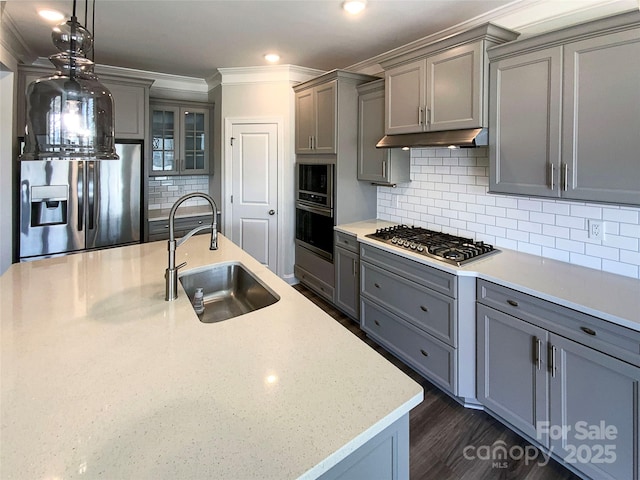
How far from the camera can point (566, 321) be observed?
175 cm

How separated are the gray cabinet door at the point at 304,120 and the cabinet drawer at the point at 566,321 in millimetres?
2498

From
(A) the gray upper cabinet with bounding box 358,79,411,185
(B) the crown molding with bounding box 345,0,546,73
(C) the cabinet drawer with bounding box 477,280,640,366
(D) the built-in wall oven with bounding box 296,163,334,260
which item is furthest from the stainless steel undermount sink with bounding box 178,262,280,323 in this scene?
(B) the crown molding with bounding box 345,0,546,73

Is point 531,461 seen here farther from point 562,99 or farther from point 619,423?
point 562,99

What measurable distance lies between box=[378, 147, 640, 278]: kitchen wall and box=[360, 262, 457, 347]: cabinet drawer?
0.72 m

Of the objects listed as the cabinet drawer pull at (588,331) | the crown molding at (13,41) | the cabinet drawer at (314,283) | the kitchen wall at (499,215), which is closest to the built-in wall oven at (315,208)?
the cabinet drawer at (314,283)

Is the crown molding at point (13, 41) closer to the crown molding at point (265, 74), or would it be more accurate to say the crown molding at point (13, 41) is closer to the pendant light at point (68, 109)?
the crown molding at point (265, 74)

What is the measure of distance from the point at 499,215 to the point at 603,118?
3.18ft

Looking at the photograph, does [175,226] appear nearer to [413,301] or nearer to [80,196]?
[80,196]

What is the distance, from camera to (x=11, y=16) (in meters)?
2.76

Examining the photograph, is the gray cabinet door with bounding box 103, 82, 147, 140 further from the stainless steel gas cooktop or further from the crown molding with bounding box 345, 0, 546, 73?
the stainless steel gas cooktop

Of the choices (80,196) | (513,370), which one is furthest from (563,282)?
(80,196)

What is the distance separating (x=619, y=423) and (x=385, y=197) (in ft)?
8.54

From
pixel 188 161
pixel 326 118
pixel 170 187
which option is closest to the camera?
pixel 326 118

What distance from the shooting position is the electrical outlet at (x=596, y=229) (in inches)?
84.8
